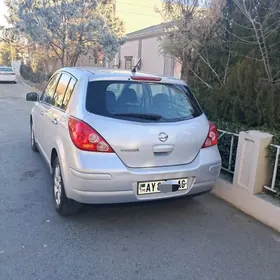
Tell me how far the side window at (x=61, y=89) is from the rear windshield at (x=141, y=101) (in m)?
0.79

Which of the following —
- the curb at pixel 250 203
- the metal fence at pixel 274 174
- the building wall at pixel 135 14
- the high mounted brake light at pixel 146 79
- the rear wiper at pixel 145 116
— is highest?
the building wall at pixel 135 14

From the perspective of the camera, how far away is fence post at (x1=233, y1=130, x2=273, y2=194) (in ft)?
11.9

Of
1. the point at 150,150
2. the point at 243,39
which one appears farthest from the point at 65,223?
the point at 243,39

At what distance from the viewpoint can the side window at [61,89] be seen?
12.6 feet

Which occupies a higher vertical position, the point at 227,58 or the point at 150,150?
the point at 227,58

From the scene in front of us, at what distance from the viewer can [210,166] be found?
132 inches

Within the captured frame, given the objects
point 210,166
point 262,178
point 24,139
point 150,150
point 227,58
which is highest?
point 227,58

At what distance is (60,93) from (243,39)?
304 cm

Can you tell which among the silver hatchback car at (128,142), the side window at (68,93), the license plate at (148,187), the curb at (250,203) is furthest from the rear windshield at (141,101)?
the curb at (250,203)

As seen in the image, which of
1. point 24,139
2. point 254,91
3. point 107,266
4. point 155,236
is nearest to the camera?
point 107,266

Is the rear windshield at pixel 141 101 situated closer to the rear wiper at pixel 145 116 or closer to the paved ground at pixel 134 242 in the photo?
the rear wiper at pixel 145 116

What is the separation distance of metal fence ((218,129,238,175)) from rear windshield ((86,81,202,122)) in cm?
104

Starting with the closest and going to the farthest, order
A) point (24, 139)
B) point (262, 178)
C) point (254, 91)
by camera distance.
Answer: point (262, 178) < point (254, 91) < point (24, 139)

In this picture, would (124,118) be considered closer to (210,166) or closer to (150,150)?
(150,150)
